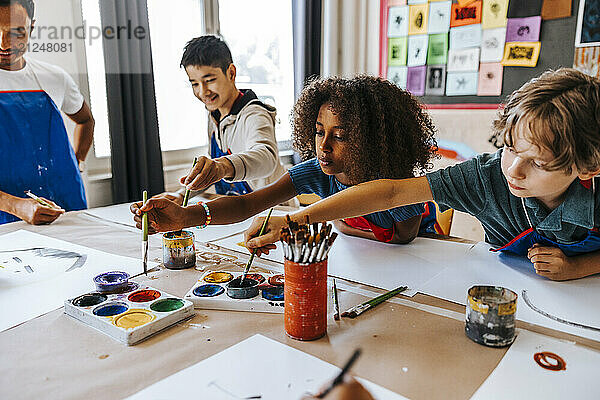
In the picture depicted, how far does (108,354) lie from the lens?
630 mm

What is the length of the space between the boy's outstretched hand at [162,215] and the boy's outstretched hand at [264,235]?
0.72ft

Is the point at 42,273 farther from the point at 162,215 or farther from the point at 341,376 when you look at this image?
the point at 341,376

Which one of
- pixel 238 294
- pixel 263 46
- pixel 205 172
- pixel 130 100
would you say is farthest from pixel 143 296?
pixel 263 46

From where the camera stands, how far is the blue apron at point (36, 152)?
4.78 ft

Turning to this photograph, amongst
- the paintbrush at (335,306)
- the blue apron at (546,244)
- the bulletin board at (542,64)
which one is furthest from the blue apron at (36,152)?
the bulletin board at (542,64)

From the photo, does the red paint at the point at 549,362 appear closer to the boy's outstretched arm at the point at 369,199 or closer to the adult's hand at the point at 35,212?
the boy's outstretched arm at the point at 369,199

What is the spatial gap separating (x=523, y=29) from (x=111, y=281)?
A: 82.8 inches

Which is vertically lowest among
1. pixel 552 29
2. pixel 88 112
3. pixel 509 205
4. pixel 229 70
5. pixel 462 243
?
pixel 462 243

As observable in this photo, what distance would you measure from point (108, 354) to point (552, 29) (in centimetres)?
222

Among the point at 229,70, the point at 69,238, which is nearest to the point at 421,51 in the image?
the point at 229,70

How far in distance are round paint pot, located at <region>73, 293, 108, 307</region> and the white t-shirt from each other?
0.98m

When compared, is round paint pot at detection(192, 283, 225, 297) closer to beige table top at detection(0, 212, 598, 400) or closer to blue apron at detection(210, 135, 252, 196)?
beige table top at detection(0, 212, 598, 400)

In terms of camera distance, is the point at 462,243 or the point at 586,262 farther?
the point at 462,243

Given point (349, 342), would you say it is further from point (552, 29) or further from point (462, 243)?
point (552, 29)
